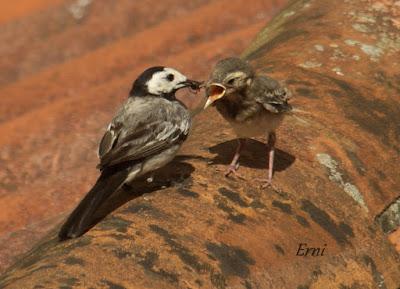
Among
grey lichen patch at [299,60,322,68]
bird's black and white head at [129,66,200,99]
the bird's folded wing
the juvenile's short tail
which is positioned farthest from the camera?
grey lichen patch at [299,60,322,68]

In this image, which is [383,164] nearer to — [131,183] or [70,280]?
[131,183]

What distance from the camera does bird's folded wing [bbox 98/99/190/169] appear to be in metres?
5.00

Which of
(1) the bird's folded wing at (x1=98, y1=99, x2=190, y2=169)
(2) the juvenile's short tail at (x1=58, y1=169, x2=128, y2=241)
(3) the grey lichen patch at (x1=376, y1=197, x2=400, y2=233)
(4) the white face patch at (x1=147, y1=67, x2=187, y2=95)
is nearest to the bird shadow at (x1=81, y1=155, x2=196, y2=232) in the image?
(2) the juvenile's short tail at (x1=58, y1=169, x2=128, y2=241)

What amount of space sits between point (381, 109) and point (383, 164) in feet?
2.11

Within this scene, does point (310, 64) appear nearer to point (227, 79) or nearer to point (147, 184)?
point (227, 79)

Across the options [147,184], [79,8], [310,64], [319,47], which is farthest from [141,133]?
[79,8]

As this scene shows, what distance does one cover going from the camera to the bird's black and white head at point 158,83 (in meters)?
5.62

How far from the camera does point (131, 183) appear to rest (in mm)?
4969

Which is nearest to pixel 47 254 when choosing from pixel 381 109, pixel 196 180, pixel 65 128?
pixel 196 180

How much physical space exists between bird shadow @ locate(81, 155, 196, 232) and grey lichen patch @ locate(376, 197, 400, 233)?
1.12 metres

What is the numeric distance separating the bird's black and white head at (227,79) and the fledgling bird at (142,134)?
249 millimetres

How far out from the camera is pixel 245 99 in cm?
553

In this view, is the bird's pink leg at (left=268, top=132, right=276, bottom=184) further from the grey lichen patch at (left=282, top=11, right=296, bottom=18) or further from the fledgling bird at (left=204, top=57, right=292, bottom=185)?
the grey lichen patch at (left=282, top=11, right=296, bottom=18)

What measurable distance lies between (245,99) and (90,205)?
5.00ft
